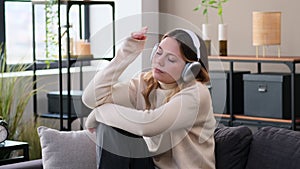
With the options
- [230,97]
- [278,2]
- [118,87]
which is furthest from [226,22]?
[118,87]

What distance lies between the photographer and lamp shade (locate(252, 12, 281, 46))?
4.37 metres

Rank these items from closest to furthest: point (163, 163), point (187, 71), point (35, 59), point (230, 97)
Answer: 1. point (187, 71)
2. point (163, 163)
3. point (230, 97)
4. point (35, 59)

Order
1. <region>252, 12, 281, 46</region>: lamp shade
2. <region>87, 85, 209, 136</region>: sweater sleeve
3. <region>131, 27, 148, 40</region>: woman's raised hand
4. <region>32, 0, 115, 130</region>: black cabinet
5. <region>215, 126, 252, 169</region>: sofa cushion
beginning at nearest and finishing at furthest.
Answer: <region>87, 85, 209, 136</region>: sweater sleeve < <region>131, 27, 148, 40</region>: woman's raised hand < <region>215, 126, 252, 169</region>: sofa cushion < <region>252, 12, 281, 46</region>: lamp shade < <region>32, 0, 115, 130</region>: black cabinet

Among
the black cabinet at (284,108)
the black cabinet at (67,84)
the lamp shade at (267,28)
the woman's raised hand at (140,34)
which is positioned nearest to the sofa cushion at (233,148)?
the woman's raised hand at (140,34)

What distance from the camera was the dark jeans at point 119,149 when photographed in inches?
99.0

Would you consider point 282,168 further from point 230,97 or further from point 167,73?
point 230,97

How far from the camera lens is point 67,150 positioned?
9.58 ft

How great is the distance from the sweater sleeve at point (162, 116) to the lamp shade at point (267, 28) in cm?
200

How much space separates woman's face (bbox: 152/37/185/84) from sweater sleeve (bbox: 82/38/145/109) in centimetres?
13

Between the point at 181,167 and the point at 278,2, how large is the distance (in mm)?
2563

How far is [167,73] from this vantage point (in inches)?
99.3

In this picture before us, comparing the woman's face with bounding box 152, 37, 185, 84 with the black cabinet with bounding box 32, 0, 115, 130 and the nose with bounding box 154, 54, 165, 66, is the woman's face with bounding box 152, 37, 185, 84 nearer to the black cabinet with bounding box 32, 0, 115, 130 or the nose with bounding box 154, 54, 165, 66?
the nose with bounding box 154, 54, 165, 66

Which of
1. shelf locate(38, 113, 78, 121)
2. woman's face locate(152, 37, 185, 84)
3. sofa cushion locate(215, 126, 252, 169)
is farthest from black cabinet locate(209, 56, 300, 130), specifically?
woman's face locate(152, 37, 185, 84)

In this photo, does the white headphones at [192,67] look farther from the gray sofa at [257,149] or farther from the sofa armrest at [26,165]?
the sofa armrest at [26,165]
